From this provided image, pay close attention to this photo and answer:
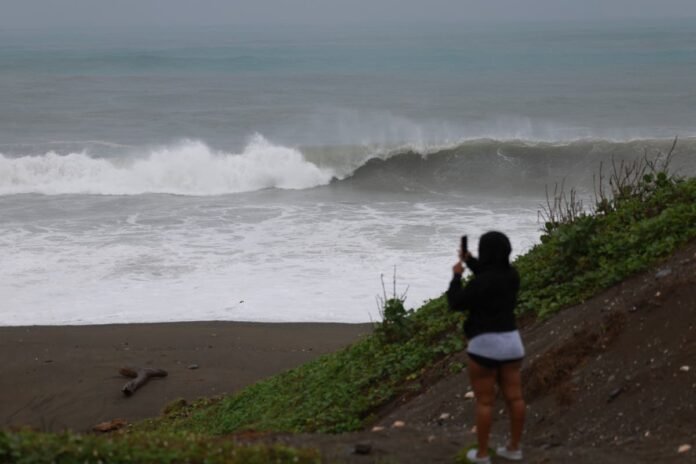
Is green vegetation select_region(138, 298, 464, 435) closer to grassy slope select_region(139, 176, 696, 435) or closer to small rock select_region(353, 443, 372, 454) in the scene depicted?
grassy slope select_region(139, 176, 696, 435)

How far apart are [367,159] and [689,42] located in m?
77.9

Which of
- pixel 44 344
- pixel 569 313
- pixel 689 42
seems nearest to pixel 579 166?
pixel 44 344

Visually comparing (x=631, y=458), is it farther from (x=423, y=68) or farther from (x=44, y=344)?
(x=423, y=68)

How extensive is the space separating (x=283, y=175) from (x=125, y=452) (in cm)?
2398

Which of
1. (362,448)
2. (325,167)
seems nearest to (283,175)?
(325,167)

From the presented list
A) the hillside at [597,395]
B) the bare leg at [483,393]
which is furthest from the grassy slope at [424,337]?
the bare leg at [483,393]

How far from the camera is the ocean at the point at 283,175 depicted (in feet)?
51.8

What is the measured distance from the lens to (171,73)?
70.6m

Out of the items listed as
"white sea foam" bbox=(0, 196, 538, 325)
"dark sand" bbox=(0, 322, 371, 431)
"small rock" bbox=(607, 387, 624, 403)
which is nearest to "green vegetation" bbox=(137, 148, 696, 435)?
"dark sand" bbox=(0, 322, 371, 431)

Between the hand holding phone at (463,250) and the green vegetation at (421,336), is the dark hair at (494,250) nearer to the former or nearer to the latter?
the hand holding phone at (463,250)

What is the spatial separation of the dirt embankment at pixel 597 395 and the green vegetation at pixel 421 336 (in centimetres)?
31

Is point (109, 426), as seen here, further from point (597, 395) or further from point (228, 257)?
point (228, 257)

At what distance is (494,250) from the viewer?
5562mm

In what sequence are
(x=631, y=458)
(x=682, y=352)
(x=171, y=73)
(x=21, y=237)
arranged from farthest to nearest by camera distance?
1. (x=171, y=73)
2. (x=21, y=237)
3. (x=682, y=352)
4. (x=631, y=458)
